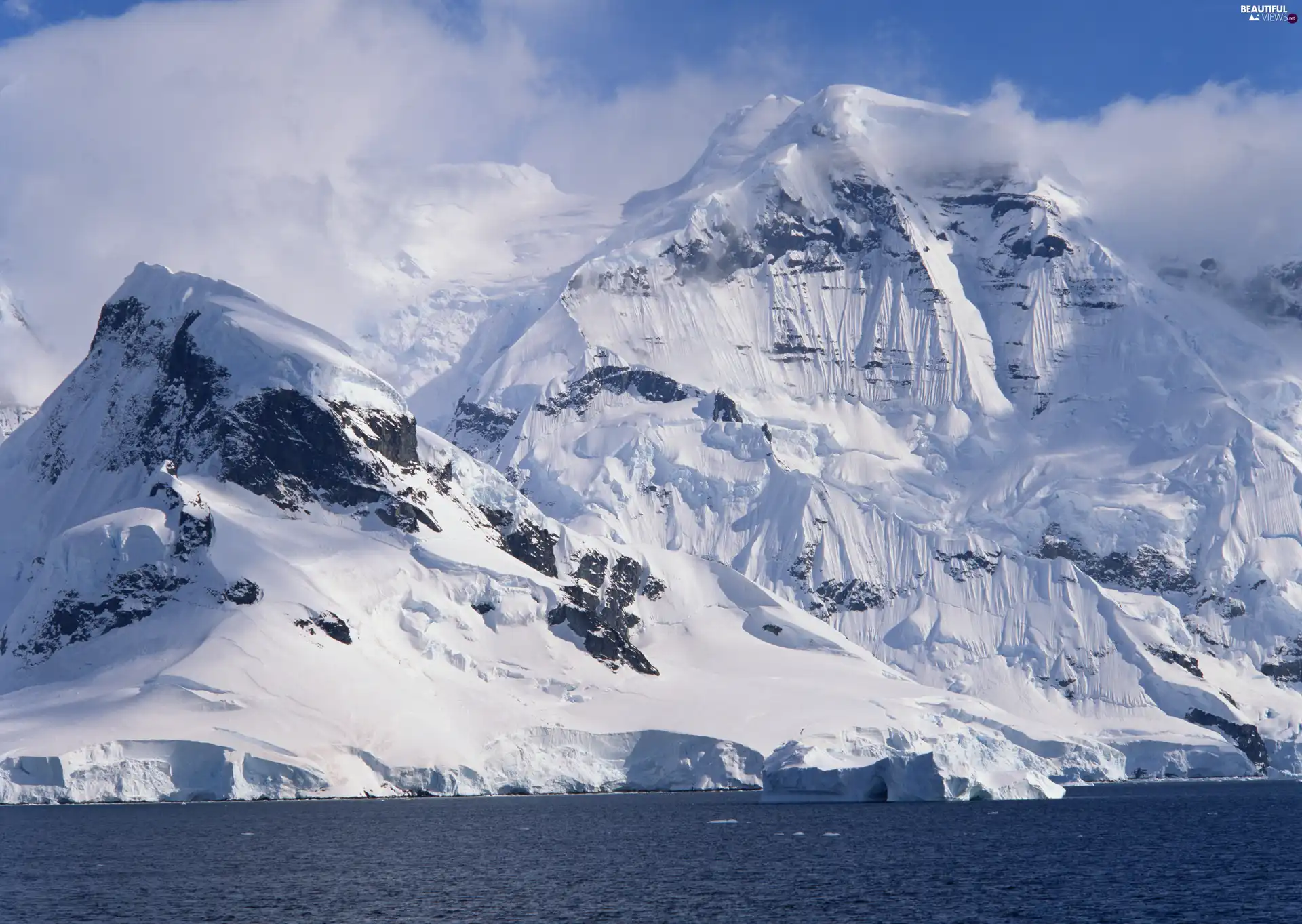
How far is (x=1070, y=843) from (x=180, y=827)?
79977 millimetres

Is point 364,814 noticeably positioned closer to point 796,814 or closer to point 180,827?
point 180,827

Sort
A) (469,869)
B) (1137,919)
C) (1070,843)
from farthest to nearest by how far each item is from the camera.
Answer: (1070,843) < (469,869) < (1137,919)

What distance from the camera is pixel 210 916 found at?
105875mm

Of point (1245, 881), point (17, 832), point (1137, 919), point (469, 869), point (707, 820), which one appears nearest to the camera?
point (1137, 919)

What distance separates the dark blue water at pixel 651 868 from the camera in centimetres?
10825

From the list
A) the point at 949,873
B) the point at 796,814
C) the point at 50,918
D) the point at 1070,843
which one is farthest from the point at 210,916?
the point at 796,814

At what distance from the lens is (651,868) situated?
132000 mm

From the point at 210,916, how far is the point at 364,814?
81549mm

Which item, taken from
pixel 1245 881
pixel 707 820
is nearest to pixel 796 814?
pixel 707 820

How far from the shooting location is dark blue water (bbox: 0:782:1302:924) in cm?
10825

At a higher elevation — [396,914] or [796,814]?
[796,814]

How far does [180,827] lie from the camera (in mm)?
167625

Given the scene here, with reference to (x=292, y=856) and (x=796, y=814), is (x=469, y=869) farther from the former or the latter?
(x=796, y=814)

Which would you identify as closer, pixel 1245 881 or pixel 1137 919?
pixel 1137 919
